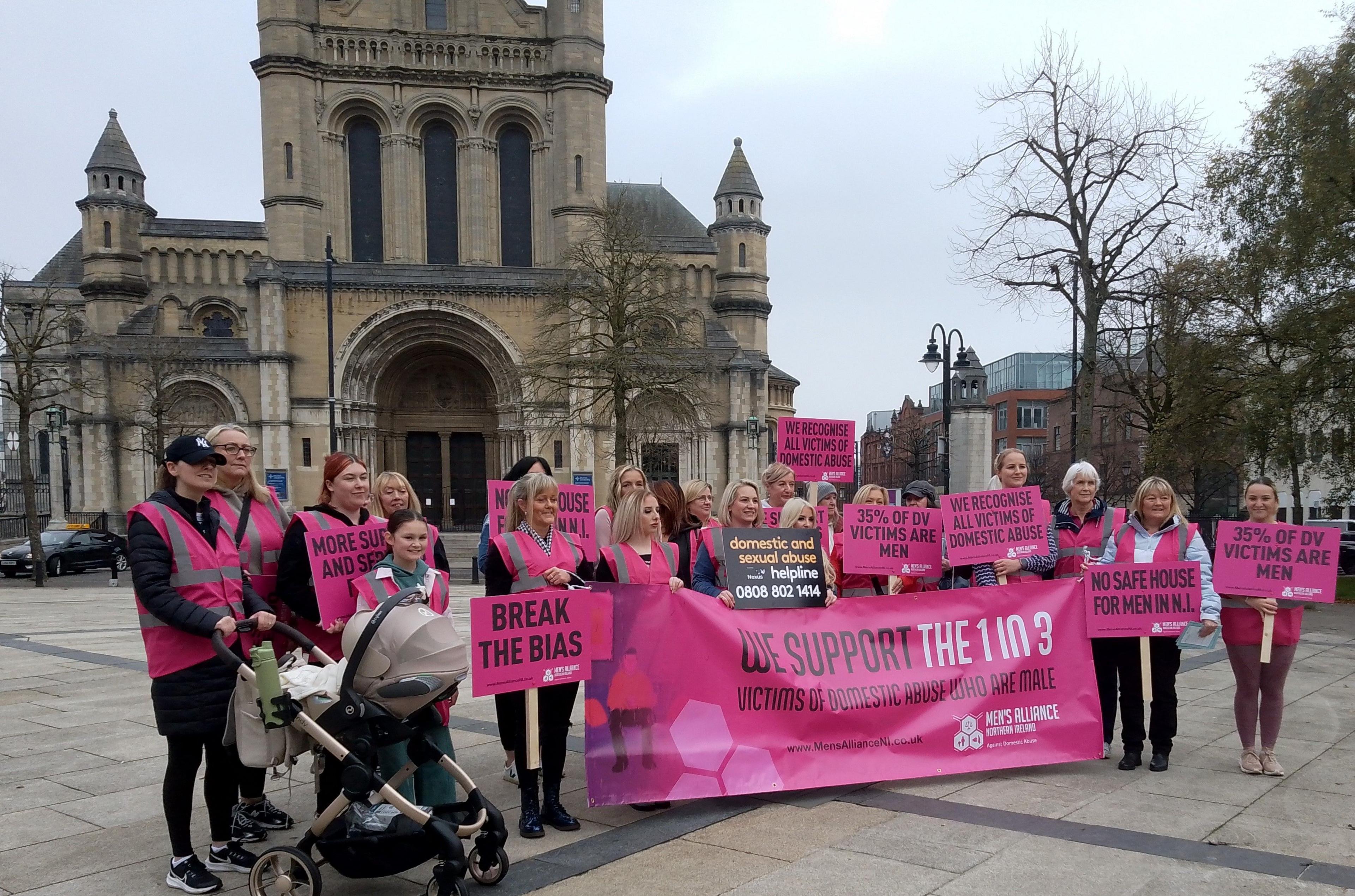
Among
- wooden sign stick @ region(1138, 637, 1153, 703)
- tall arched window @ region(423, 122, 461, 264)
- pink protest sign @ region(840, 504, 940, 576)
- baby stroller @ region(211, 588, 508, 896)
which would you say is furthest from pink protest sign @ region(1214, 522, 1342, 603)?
tall arched window @ region(423, 122, 461, 264)

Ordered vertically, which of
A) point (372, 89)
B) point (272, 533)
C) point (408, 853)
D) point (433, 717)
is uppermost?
Result: point (372, 89)

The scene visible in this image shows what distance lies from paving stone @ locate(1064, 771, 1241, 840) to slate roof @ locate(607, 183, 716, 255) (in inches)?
1592

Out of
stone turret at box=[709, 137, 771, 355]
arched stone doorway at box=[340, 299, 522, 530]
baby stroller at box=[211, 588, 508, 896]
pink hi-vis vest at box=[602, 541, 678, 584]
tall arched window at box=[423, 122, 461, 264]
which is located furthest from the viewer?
stone turret at box=[709, 137, 771, 355]

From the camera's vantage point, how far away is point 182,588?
452 centimetres

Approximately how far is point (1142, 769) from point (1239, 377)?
59.8 feet

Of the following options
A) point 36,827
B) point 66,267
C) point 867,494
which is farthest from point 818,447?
point 66,267

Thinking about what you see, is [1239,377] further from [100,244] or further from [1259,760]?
[100,244]

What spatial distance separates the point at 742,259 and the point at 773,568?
40.9 metres

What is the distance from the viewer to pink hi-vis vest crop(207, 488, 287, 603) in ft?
16.5

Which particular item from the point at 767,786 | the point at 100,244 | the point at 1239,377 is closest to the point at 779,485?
the point at 767,786

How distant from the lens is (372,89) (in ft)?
129

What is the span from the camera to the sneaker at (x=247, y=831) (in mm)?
4996

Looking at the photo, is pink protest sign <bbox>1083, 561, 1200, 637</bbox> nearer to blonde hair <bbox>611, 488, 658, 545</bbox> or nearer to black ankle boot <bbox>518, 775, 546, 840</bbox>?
blonde hair <bbox>611, 488, 658, 545</bbox>

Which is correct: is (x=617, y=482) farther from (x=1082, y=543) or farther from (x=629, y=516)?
(x=1082, y=543)
